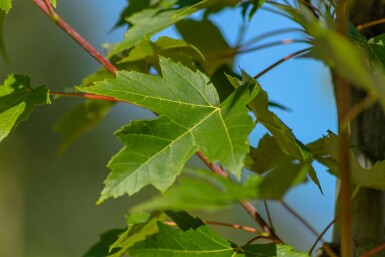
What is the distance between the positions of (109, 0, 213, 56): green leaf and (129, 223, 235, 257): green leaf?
234 mm

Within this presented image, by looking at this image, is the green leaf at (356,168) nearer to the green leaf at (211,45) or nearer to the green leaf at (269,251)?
the green leaf at (269,251)

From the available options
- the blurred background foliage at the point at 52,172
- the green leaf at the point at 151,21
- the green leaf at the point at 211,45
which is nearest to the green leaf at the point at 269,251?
the green leaf at the point at 151,21

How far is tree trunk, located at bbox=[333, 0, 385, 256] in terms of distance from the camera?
76cm

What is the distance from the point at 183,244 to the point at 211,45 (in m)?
0.46

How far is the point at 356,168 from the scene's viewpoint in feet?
2.27

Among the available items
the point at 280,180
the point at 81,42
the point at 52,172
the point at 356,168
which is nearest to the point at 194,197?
the point at 280,180

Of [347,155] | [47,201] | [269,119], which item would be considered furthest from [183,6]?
[47,201]

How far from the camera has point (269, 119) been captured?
639 mm

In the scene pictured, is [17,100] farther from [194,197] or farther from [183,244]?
[194,197]

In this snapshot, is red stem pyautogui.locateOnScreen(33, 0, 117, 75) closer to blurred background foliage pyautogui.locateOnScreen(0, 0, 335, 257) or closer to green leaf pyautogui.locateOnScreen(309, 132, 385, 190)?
green leaf pyautogui.locateOnScreen(309, 132, 385, 190)

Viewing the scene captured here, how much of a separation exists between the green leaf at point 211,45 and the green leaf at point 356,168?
30 cm

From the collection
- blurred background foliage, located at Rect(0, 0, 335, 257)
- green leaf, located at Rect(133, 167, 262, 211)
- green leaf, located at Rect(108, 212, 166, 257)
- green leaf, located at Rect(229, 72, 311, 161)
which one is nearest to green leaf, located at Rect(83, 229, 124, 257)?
green leaf, located at Rect(108, 212, 166, 257)

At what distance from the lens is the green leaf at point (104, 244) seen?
0.78 m

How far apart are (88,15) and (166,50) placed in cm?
612
